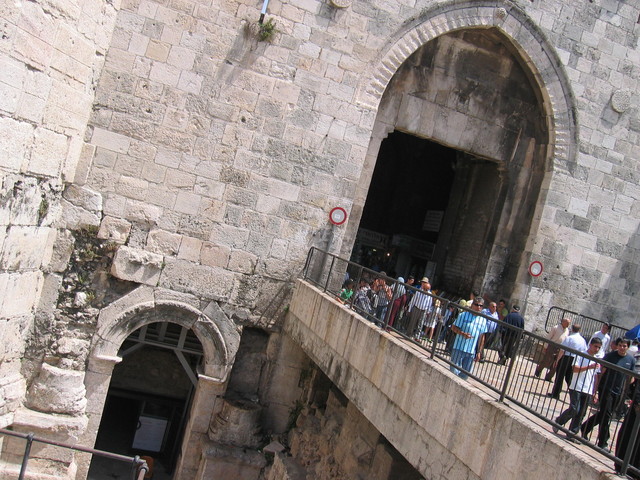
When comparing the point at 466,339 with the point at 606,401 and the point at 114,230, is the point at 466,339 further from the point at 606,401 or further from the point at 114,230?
the point at 114,230

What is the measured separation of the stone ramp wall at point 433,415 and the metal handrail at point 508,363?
122mm

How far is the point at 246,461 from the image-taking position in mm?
10133

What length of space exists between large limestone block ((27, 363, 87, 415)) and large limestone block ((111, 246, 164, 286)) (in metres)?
1.62

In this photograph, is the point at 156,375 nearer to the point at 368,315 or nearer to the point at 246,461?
the point at 246,461

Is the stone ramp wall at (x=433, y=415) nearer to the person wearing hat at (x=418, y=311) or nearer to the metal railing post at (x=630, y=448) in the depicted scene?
the metal railing post at (x=630, y=448)

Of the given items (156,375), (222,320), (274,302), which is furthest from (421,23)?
(156,375)

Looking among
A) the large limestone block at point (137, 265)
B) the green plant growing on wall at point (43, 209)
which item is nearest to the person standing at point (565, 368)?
the large limestone block at point (137, 265)

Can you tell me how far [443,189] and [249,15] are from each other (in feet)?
29.2

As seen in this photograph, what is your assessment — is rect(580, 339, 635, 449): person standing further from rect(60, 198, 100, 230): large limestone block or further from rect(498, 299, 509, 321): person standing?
rect(60, 198, 100, 230): large limestone block

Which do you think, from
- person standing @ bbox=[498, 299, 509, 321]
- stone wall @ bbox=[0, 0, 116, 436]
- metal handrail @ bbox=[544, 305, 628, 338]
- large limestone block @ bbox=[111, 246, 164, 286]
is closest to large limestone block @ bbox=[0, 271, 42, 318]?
stone wall @ bbox=[0, 0, 116, 436]

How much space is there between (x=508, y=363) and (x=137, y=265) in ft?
19.8

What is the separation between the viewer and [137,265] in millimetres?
9820

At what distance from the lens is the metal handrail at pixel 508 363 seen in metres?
4.39

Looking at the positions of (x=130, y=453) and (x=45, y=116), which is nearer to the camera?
(x=45, y=116)
